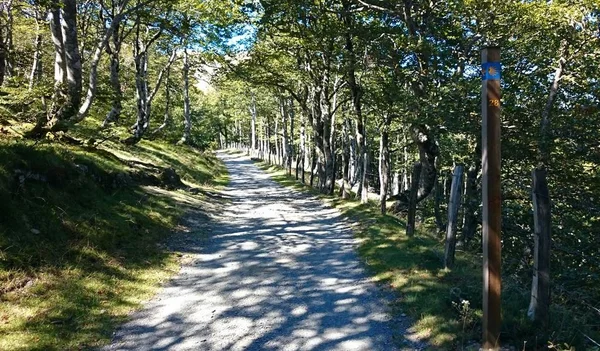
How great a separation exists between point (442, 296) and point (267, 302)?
257cm

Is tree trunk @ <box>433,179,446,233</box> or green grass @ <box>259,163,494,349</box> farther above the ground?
tree trunk @ <box>433,179,446,233</box>

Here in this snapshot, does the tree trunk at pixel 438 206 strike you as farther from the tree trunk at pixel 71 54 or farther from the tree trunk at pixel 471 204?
the tree trunk at pixel 71 54

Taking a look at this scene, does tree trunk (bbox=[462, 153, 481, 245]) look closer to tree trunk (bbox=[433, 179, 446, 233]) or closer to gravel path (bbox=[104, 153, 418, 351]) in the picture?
tree trunk (bbox=[433, 179, 446, 233])

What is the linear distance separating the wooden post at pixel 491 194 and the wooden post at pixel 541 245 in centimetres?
→ 83

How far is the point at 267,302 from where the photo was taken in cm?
643

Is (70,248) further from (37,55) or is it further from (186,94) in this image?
(186,94)

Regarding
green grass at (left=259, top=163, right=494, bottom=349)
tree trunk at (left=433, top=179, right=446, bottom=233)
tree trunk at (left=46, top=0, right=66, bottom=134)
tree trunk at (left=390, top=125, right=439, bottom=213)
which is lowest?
green grass at (left=259, top=163, right=494, bottom=349)

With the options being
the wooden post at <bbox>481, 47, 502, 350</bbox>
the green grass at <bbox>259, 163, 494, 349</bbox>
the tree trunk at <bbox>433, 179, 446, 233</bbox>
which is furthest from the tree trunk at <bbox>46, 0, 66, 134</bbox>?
the tree trunk at <bbox>433, 179, 446, 233</bbox>

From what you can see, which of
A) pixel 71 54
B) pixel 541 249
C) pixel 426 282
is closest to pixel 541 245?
pixel 541 249

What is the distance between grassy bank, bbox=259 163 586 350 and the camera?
15.1 feet

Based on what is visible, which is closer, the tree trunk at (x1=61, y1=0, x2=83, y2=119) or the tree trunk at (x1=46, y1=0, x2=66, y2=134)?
the tree trunk at (x1=61, y1=0, x2=83, y2=119)

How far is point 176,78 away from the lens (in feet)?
112

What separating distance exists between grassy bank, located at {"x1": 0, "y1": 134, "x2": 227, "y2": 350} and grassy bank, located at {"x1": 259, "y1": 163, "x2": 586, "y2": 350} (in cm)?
399

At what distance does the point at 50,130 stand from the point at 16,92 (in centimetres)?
103
